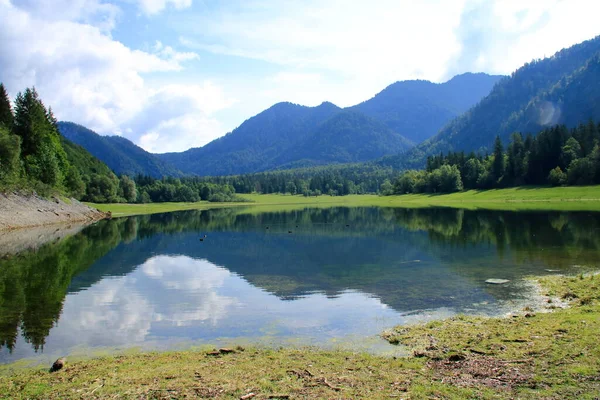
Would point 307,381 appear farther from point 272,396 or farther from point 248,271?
point 248,271

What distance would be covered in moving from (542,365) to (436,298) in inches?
468

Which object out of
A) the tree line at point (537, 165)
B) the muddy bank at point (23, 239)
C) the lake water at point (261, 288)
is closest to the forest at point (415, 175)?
the tree line at point (537, 165)

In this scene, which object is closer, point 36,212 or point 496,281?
point 496,281

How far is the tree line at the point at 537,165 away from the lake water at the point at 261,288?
78.2 metres

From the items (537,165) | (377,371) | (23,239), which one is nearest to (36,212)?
(23,239)

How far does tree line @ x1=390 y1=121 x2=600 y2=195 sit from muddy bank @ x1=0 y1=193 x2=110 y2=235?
407 ft

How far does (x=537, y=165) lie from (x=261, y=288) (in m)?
136

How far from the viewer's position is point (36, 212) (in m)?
79.1

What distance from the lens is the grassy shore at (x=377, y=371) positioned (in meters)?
11.5

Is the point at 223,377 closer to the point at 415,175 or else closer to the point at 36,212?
the point at 36,212

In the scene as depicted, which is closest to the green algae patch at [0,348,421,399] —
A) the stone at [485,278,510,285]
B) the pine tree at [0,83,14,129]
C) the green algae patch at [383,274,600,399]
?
the green algae patch at [383,274,600,399]

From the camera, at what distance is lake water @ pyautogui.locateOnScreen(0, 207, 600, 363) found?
1930cm

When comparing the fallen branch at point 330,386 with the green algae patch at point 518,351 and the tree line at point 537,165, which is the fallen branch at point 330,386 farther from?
the tree line at point 537,165

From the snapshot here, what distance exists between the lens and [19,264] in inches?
1503
